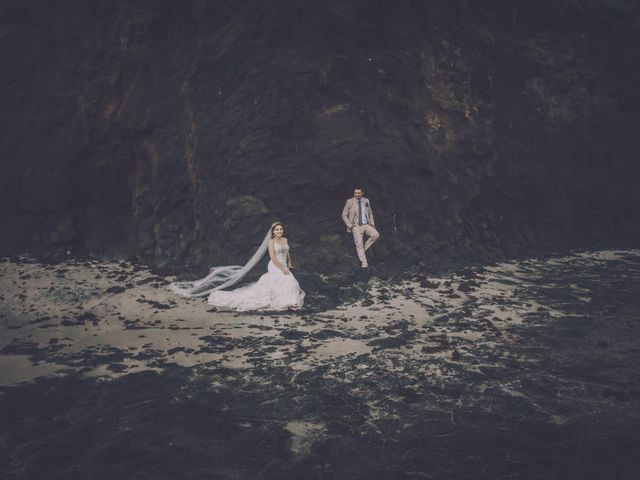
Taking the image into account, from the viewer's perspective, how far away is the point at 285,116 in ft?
49.9

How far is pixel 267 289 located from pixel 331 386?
4.56 metres

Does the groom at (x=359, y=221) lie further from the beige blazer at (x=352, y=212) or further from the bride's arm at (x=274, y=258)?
the bride's arm at (x=274, y=258)

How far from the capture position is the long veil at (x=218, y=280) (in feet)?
43.5

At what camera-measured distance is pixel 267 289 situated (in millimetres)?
12352

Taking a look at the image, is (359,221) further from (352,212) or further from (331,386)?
(331,386)

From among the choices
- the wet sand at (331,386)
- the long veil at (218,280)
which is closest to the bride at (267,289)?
the long veil at (218,280)

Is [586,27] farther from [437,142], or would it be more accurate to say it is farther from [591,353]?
[591,353]

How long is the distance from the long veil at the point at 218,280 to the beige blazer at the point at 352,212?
2.14 metres

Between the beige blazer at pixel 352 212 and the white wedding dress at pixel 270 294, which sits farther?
the beige blazer at pixel 352 212

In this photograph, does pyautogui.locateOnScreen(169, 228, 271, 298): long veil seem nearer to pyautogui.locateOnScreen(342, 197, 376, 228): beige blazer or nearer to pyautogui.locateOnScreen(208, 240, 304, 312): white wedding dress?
pyautogui.locateOnScreen(208, 240, 304, 312): white wedding dress

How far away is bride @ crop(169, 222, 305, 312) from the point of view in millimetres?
12156

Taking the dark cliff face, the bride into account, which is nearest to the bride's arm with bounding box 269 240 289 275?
the bride

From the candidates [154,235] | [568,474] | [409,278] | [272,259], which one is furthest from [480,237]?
[568,474]

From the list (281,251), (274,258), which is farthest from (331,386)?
(281,251)
